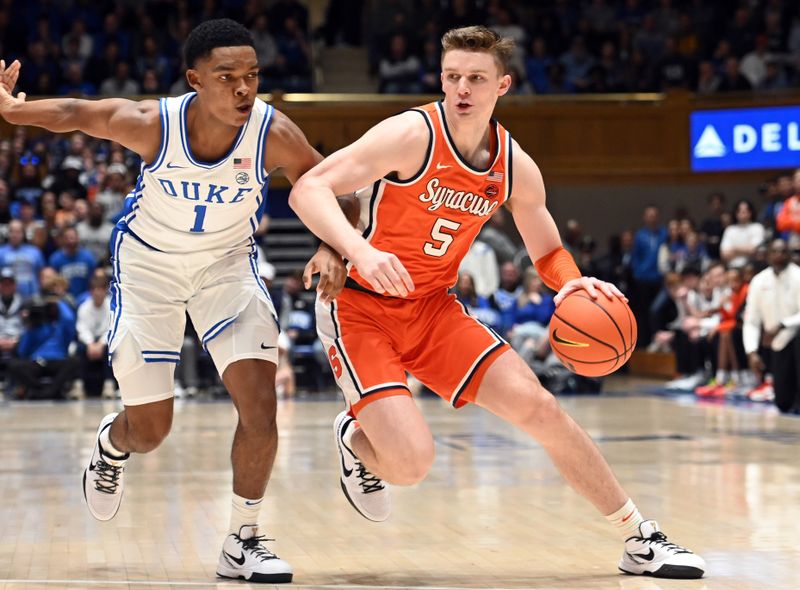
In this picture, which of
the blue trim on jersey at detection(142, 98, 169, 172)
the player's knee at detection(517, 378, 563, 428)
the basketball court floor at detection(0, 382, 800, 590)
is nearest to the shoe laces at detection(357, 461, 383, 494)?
the basketball court floor at detection(0, 382, 800, 590)

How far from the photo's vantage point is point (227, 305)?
491 cm

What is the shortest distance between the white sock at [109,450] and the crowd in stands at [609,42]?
14.2 metres

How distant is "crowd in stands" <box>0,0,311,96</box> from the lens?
18.5 metres

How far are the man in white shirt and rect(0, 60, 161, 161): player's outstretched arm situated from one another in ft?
25.9

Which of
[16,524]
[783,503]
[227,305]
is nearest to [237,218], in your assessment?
[227,305]

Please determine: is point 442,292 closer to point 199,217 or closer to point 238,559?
point 199,217

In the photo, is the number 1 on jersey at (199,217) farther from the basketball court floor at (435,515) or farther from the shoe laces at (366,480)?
the basketball court floor at (435,515)

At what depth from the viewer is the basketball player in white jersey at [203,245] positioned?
15.4 ft

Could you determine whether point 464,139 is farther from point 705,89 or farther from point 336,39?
point 336,39

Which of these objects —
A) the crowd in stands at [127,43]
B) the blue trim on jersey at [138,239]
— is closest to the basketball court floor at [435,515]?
the blue trim on jersey at [138,239]

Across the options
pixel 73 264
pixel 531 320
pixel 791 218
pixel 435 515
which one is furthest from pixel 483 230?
pixel 435 515

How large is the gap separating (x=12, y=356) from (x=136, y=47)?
23.0 feet

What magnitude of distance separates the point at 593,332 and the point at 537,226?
0.58 m

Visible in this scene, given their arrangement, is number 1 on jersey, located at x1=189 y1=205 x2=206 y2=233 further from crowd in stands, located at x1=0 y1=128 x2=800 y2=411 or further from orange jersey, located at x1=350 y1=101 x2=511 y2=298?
crowd in stands, located at x1=0 y1=128 x2=800 y2=411
